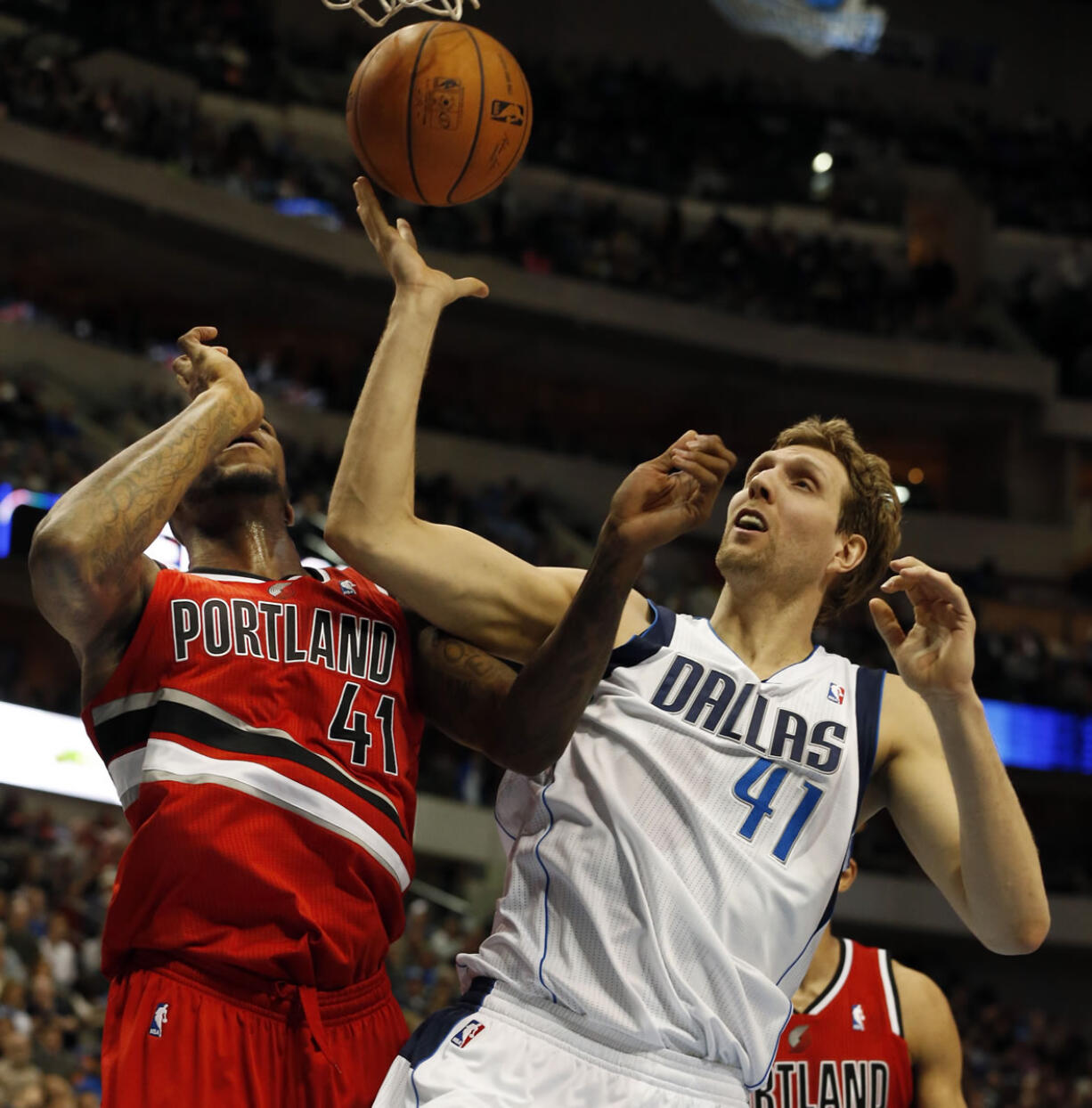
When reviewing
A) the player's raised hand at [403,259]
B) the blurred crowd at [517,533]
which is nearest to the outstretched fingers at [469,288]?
the player's raised hand at [403,259]

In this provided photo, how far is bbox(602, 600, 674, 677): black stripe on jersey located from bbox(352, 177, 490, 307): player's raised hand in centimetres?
85

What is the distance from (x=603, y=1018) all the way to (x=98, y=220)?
17.7 metres

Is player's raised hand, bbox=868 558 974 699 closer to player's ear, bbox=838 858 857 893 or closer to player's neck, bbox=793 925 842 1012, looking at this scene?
player's ear, bbox=838 858 857 893

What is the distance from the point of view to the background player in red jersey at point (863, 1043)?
4.23 meters

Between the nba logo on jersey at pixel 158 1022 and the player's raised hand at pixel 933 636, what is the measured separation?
5.25 ft

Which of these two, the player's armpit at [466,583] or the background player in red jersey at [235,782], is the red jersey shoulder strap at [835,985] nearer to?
the background player in red jersey at [235,782]

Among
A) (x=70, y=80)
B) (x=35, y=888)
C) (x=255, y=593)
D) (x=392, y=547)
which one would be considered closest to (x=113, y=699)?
(x=255, y=593)

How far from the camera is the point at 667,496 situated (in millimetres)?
2785

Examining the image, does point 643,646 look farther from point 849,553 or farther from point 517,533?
point 517,533

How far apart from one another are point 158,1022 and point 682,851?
110 centimetres

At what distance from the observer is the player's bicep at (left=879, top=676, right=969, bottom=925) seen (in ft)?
10.2

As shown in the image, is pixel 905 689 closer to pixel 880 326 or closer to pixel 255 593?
pixel 255 593

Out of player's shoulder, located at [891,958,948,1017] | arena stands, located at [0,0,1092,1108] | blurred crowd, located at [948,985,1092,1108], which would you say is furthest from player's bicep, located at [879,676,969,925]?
blurred crowd, located at [948,985,1092,1108]

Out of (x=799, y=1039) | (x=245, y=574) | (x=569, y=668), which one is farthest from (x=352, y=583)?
(x=799, y=1039)
